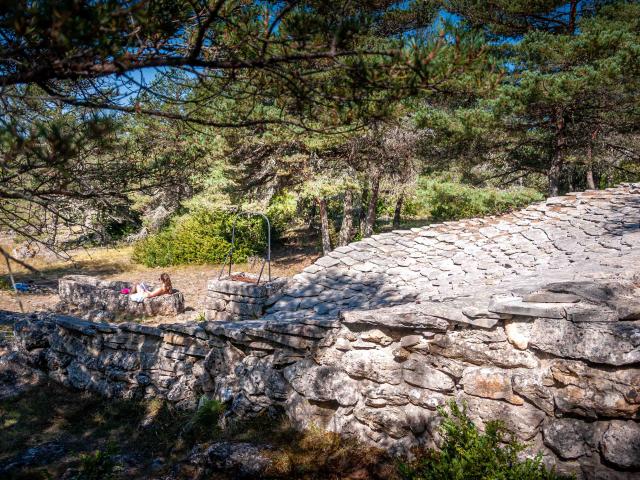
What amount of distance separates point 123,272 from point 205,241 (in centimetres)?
320

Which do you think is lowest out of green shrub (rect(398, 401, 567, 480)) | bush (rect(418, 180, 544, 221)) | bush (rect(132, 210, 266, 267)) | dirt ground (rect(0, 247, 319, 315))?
green shrub (rect(398, 401, 567, 480))

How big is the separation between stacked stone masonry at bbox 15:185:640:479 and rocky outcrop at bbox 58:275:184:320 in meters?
2.05

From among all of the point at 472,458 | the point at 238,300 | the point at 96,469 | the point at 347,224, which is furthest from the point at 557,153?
the point at 96,469

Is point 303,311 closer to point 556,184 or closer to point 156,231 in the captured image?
point 556,184

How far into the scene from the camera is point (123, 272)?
14.7 meters

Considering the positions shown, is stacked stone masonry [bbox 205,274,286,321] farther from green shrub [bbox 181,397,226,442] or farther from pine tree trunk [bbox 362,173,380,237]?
pine tree trunk [bbox 362,173,380,237]

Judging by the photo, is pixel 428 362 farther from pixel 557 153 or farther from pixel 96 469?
pixel 557 153

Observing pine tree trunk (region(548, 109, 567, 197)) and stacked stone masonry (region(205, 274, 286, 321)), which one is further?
pine tree trunk (region(548, 109, 567, 197))

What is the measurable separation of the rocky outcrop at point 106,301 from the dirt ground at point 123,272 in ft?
1.68

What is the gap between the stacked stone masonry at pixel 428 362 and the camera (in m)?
2.60

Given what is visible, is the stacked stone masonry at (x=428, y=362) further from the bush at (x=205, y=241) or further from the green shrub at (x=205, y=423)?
the bush at (x=205, y=241)

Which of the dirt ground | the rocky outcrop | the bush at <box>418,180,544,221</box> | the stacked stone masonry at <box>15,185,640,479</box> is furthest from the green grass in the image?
the bush at <box>418,180,544,221</box>

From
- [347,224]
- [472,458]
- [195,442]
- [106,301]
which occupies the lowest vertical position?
[195,442]

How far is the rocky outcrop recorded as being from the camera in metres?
8.64
